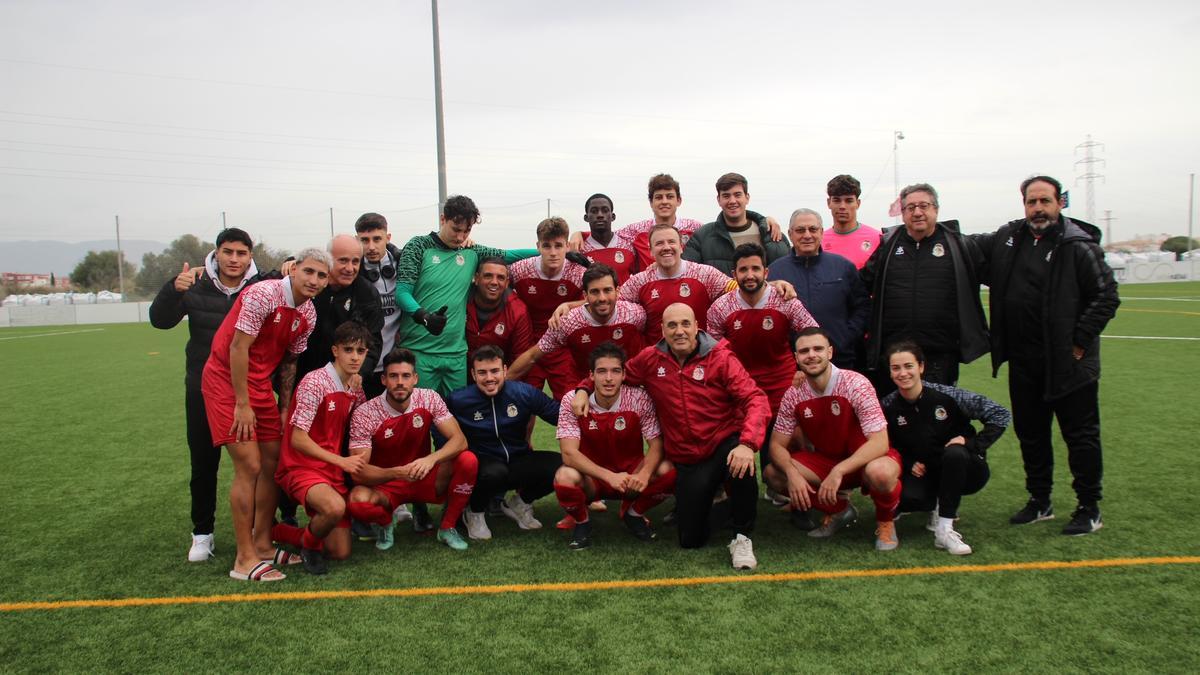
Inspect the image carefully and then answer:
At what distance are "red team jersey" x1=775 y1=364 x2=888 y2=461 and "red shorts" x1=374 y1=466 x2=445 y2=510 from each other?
200 centimetres

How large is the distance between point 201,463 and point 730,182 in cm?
364

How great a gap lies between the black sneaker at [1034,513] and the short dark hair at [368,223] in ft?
13.9

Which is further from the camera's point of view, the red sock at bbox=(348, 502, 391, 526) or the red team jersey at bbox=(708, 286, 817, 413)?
the red team jersey at bbox=(708, 286, 817, 413)

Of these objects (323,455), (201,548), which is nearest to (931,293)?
(323,455)

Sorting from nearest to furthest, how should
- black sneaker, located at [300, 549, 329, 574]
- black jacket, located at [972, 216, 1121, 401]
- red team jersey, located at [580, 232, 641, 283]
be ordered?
black sneaker, located at [300, 549, 329, 574] < black jacket, located at [972, 216, 1121, 401] < red team jersey, located at [580, 232, 641, 283]

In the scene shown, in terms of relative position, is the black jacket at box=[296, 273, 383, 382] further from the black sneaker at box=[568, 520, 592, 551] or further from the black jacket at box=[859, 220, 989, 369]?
the black jacket at box=[859, 220, 989, 369]

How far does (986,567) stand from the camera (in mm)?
4000

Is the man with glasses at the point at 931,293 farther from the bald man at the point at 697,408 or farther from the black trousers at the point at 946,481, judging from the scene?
the bald man at the point at 697,408

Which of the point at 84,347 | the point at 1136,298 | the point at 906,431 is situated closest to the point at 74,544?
the point at 906,431

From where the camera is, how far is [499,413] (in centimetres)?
502

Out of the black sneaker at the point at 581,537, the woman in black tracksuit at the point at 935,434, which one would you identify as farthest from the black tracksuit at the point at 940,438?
the black sneaker at the point at 581,537

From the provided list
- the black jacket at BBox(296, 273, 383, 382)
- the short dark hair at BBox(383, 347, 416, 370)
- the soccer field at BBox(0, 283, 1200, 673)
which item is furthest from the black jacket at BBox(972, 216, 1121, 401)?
the black jacket at BBox(296, 273, 383, 382)

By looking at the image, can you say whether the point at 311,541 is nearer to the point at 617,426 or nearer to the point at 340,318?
the point at 340,318

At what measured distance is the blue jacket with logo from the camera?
5.02 metres
